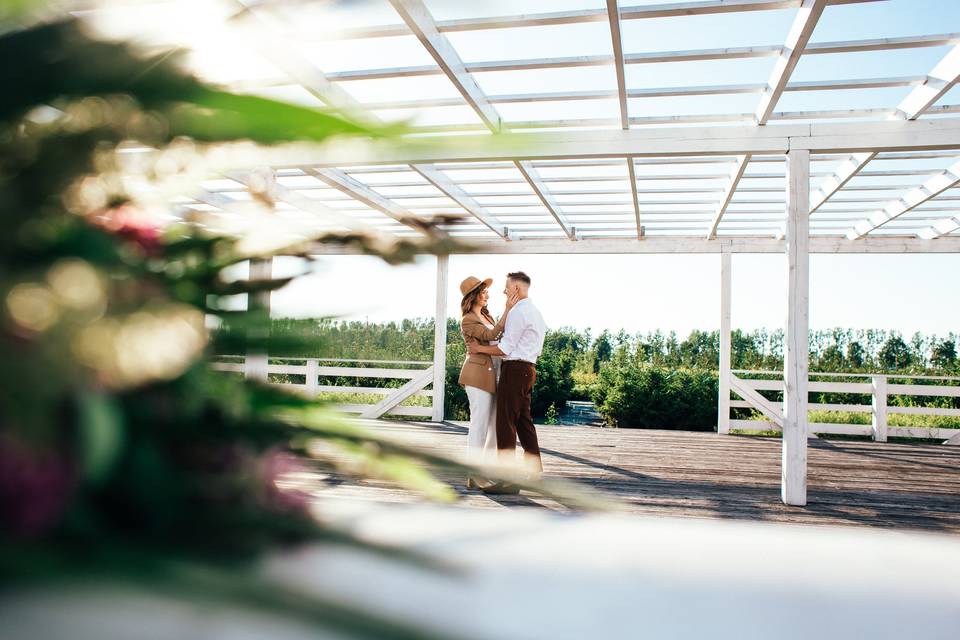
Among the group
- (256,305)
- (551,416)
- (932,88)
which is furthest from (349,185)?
(256,305)

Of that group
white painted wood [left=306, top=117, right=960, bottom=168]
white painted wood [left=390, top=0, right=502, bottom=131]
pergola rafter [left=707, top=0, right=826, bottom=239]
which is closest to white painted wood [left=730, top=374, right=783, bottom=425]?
white painted wood [left=306, top=117, right=960, bottom=168]

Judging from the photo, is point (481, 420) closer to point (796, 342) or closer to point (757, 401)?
point (796, 342)

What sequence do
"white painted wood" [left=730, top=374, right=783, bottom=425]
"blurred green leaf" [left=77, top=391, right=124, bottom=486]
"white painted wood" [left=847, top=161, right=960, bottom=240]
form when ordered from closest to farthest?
1. "blurred green leaf" [left=77, top=391, right=124, bottom=486]
2. "white painted wood" [left=847, top=161, right=960, bottom=240]
3. "white painted wood" [left=730, top=374, right=783, bottom=425]

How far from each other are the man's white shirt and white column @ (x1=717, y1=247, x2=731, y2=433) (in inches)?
216

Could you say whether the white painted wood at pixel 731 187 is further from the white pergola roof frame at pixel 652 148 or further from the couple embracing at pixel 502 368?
the couple embracing at pixel 502 368

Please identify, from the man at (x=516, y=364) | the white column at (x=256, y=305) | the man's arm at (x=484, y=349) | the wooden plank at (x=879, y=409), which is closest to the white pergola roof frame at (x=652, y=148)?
the white column at (x=256, y=305)

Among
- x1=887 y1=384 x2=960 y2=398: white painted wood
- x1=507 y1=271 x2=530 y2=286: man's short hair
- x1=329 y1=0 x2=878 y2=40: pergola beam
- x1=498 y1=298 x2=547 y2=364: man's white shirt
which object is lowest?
x1=887 y1=384 x2=960 y2=398: white painted wood

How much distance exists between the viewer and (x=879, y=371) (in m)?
11.6

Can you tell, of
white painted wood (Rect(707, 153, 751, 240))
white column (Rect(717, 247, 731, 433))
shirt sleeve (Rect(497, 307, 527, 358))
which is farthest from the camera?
white column (Rect(717, 247, 731, 433))

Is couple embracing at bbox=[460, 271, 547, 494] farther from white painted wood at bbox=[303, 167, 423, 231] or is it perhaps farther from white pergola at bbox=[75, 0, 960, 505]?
white painted wood at bbox=[303, 167, 423, 231]

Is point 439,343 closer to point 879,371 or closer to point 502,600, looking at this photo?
point 879,371

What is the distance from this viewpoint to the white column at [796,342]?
453 centimetres

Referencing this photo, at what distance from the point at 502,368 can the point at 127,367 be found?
14.6 feet

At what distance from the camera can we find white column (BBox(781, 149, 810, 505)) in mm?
4527
